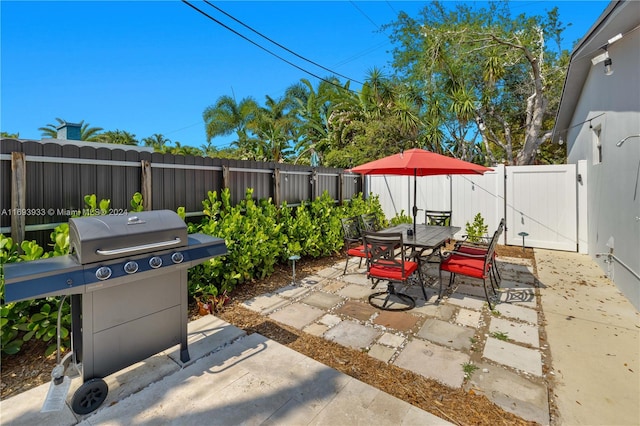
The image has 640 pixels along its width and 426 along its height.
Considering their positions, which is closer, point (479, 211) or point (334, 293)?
point (334, 293)

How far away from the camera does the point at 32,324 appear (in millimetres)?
2578

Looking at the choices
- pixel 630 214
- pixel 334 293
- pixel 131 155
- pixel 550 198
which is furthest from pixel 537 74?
pixel 131 155

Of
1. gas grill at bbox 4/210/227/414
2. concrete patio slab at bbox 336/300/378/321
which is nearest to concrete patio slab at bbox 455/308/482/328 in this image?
concrete patio slab at bbox 336/300/378/321

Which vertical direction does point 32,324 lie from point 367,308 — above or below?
above

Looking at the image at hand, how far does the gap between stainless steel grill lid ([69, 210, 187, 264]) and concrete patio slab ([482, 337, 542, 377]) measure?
3.07 m

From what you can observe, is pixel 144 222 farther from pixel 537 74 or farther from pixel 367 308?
pixel 537 74

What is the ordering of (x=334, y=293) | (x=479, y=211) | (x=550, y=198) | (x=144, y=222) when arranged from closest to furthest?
1. (x=144, y=222)
2. (x=334, y=293)
3. (x=550, y=198)
4. (x=479, y=211)

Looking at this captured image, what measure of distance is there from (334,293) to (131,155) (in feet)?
11.3

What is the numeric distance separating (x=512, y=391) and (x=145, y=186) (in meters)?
4.58

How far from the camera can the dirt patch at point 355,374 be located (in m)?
2.10

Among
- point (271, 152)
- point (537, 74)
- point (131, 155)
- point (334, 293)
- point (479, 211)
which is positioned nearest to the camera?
point (131, 155)

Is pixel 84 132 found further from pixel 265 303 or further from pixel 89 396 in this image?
pixel 89 396

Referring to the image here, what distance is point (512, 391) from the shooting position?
2312 mm

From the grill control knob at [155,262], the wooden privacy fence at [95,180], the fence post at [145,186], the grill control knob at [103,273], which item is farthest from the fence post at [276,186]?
the grill control knob at [103,273]
